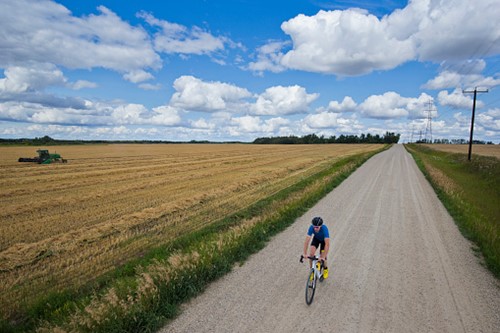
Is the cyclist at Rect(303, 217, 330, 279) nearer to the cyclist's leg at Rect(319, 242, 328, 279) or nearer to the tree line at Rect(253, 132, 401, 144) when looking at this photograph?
the cyclist's leg at Rect(319, 242, 328, 279)

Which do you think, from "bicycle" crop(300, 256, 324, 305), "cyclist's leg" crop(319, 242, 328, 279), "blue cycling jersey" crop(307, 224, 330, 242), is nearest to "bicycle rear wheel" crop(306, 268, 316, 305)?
"bicycle" crop(300, 256, 324, 305)

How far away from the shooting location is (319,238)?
676 centimetres

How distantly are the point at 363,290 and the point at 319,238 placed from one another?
1.36m

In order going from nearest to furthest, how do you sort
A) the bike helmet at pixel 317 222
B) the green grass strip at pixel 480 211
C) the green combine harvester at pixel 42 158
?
the bike helmet at pixel 317 222
the green grass strip at pixel 480 211
the green combine harvester at pixel 42 158

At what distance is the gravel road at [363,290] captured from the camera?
17.6ft

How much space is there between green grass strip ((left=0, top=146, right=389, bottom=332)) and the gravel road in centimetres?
34

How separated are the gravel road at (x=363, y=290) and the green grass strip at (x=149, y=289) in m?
0.34

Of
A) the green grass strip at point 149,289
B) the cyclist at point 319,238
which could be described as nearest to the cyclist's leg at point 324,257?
the cyclist at point 319,238

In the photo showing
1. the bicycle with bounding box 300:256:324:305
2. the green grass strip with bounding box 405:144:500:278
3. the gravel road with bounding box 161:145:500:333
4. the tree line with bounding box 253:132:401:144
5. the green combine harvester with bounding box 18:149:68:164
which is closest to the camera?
the gravel road with bounding box 161:145:500:333

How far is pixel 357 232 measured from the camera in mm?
10516

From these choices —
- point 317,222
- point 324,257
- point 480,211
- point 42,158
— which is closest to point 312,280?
point 324,257

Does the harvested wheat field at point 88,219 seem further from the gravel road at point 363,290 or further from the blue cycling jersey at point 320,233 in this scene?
the blue cycling jersey at point 320,233

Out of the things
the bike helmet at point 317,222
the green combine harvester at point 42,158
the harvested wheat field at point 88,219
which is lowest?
the harvested wheat field at point 88,219

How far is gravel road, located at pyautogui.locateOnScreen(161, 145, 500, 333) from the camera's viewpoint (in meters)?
5.35
